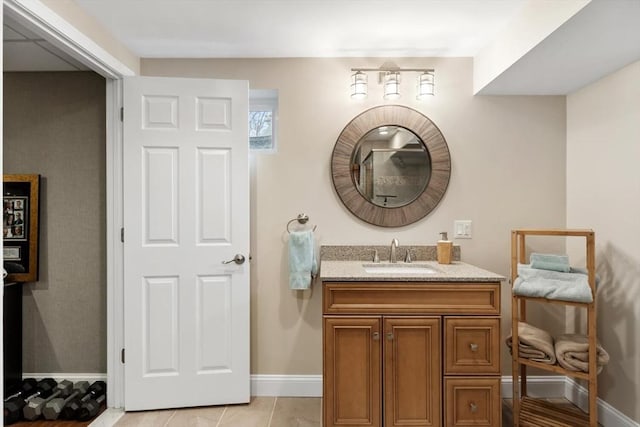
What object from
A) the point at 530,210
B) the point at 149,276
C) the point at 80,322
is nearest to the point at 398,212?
the point at 530,210

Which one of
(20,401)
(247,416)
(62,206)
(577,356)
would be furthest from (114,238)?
(577,356)

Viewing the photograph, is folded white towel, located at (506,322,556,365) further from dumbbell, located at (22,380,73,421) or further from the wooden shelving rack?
dumbbell, located at (22,380,73,421)

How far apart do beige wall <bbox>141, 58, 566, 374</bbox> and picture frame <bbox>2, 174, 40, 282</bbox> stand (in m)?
1.17

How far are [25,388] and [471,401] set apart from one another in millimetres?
2800

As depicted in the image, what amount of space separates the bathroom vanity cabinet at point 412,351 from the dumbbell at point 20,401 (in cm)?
192

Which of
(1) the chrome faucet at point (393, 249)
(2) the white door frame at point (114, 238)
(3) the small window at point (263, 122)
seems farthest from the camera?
(3) the small window at point (263, 122)

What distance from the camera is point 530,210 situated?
8.62ft

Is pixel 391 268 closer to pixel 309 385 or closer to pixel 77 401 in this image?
pixel 309 385

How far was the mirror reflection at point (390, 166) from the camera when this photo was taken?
2.62 m

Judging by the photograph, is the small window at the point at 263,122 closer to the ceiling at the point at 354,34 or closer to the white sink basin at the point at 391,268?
the ceiling at the point at 354,34

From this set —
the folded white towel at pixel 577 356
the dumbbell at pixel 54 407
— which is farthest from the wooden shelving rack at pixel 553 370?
the dumbbell at pixel 54 407

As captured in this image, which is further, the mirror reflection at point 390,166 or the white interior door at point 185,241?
the mirror reflection at point 390,166

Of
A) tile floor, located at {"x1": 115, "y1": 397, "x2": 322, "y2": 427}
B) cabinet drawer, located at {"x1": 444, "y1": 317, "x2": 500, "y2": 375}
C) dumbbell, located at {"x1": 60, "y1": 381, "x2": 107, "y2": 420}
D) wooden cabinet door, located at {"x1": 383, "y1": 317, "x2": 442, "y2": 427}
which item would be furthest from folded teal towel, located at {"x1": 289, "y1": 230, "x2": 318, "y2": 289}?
dumbbell, located at {"x1": 60, "y1": 381, "x2": 107, "y2": 420}

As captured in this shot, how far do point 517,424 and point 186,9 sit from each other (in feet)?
9.53
